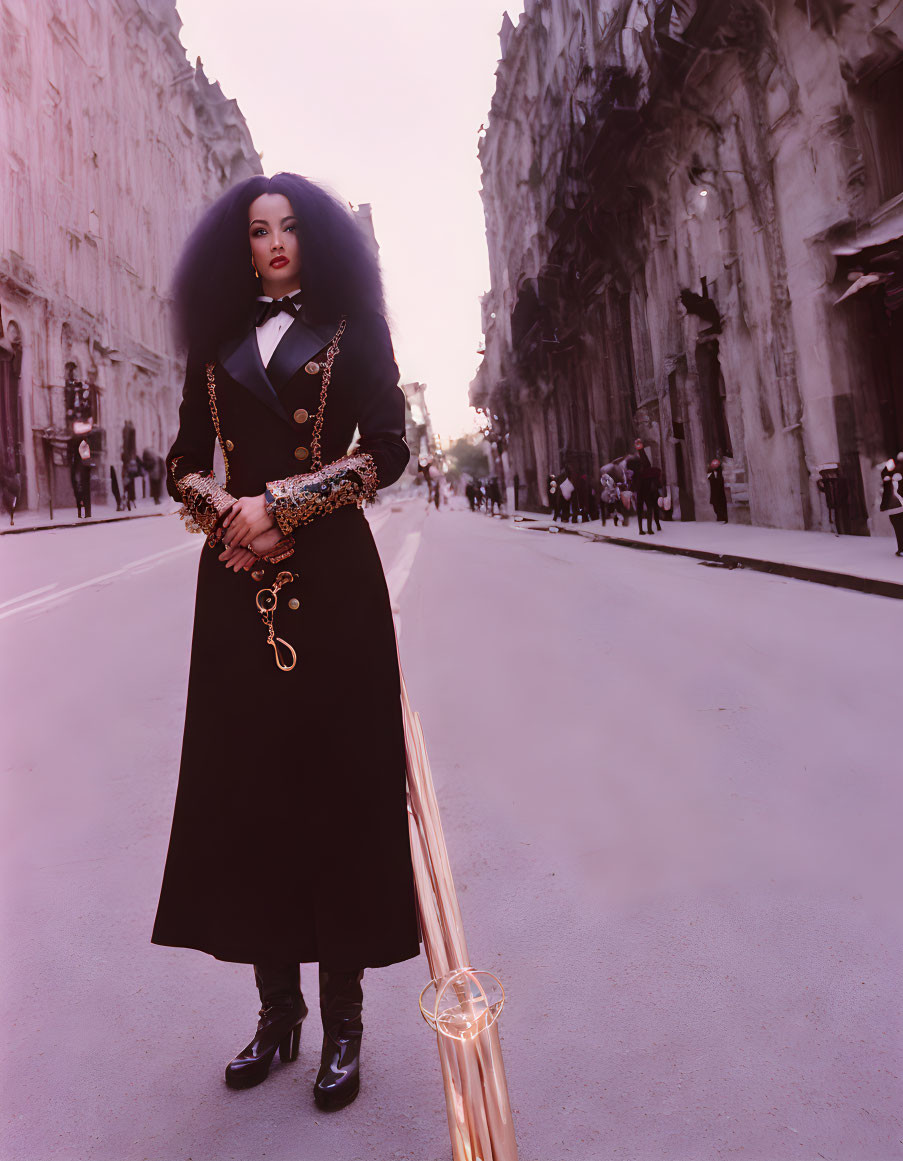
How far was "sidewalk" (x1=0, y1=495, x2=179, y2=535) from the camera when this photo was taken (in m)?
4.29

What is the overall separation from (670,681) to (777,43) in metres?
9.46

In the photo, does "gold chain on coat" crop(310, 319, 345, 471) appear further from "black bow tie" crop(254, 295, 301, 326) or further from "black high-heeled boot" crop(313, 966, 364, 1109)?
"black high-heeled boot" crop(313, 966, 364, 1109)

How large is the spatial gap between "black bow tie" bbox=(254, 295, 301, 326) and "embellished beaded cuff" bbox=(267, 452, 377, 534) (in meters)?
0.40

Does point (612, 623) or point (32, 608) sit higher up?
point (32, 608)

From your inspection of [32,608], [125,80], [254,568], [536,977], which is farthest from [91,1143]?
[125,80]

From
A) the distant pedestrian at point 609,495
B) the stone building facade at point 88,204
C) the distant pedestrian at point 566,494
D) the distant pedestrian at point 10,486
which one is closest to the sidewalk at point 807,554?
the distant pedestrian at point 609,495

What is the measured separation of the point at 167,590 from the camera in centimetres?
863

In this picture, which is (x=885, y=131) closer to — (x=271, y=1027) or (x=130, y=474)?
(x=130, y=474)

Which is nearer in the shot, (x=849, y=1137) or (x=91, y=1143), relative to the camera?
(x=849, y=1137)

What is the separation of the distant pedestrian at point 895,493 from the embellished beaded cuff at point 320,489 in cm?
778

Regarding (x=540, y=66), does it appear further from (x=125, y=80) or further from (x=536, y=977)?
(x=536, y=977)

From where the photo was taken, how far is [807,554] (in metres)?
8.28

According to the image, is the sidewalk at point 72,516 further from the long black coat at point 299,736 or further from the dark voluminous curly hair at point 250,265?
the long black coat at point 299,736

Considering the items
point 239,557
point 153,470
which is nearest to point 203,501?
point 239,557
